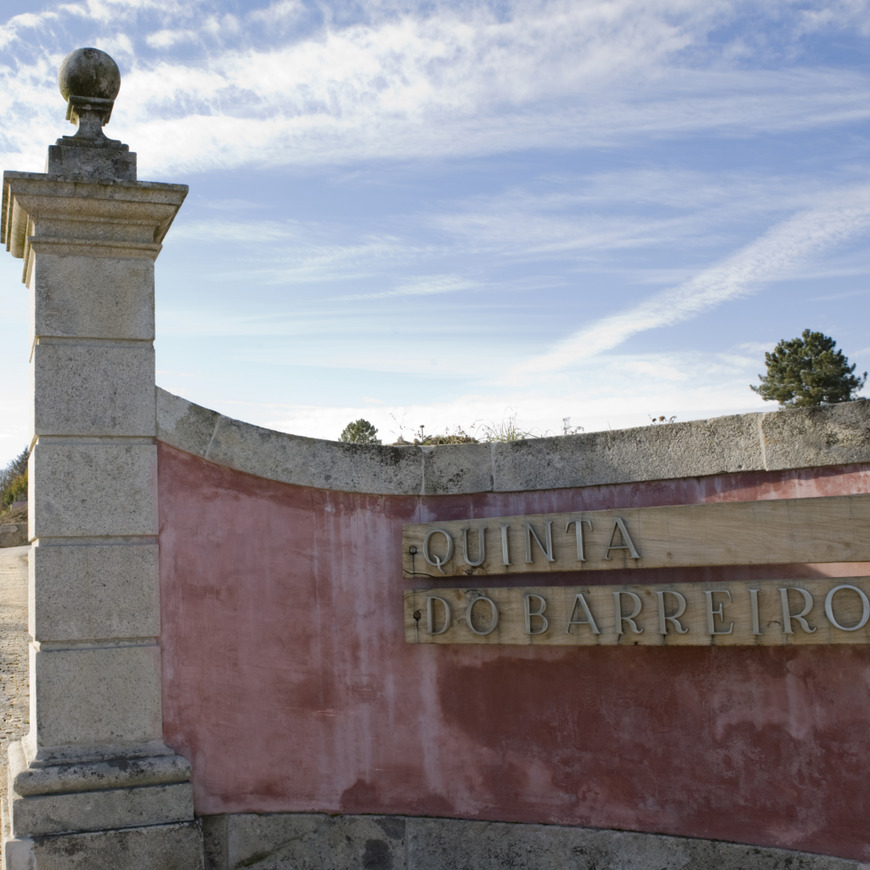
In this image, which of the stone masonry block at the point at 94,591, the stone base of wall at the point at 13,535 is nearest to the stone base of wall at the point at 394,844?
the stone masonry block at the point at 94,591

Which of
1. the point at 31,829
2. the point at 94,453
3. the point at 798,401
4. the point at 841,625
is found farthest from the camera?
the point at 798,401

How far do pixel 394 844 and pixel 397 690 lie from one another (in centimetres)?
69

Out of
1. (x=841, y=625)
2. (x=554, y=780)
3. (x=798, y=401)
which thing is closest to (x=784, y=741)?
(x=841, y=625)

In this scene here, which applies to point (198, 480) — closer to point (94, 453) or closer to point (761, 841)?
point (94, 453)

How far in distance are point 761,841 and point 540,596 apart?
134 cm

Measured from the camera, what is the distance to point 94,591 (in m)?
4.17

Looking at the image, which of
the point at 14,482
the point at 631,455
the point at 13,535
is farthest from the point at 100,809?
the point at 14,482

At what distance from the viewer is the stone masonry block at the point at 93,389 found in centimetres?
420

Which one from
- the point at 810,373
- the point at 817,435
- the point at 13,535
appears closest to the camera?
the point at 817,435

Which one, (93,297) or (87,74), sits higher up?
(87,74)

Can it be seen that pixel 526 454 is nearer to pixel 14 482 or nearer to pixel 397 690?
pixel 397 690

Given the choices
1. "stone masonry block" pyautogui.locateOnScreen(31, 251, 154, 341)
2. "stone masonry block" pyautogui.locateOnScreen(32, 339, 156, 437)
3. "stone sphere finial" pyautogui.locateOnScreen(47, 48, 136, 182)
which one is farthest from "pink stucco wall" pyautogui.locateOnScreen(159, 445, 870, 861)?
"stone sphere finial" pyautogui.locateOnScreen(47, 48, 136, 182)

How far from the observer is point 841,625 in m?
3.62

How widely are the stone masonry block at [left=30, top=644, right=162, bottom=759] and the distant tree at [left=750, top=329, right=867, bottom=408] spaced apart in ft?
96.3
